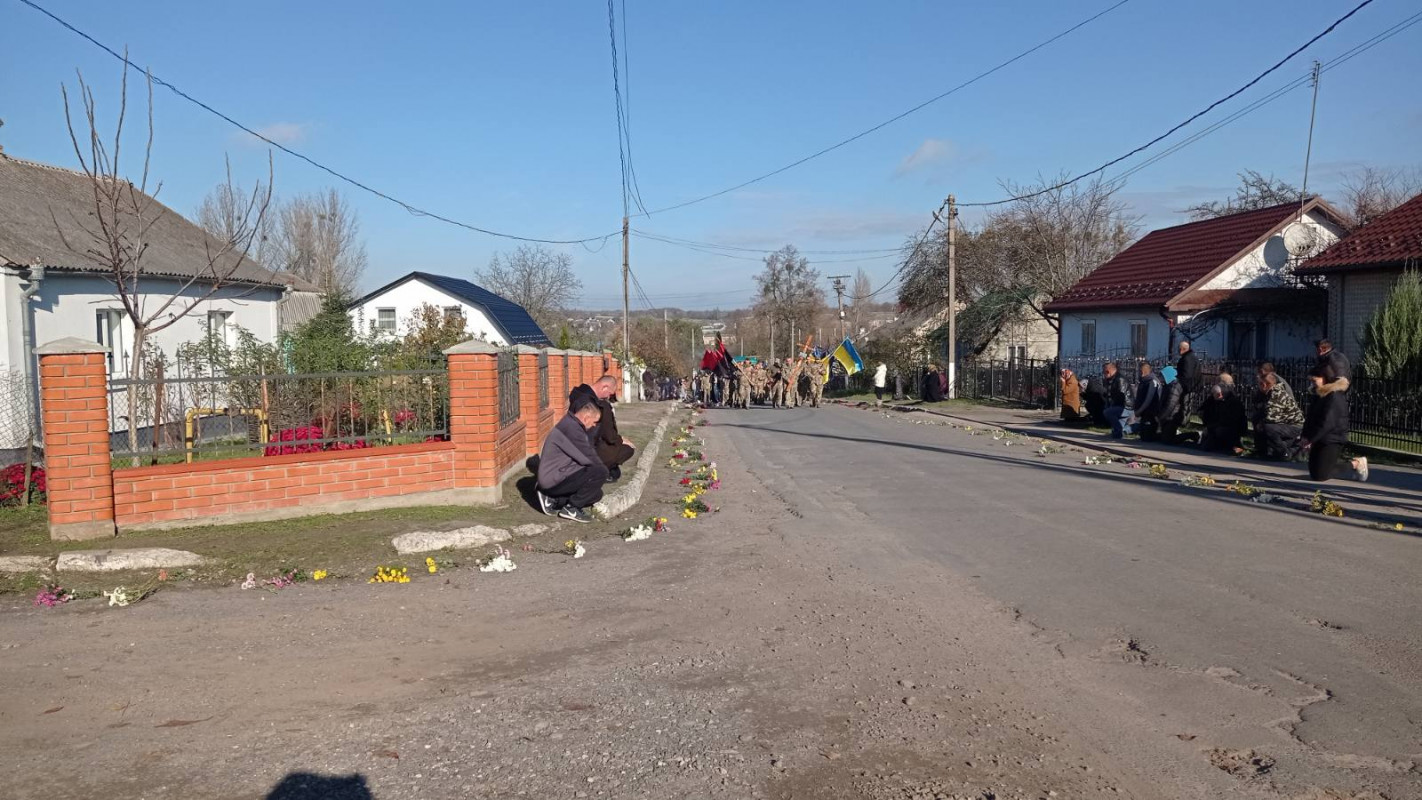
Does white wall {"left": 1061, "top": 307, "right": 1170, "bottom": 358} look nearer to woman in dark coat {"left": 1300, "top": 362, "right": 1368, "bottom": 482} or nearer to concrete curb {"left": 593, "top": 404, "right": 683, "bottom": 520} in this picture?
woman in dark coat {"left": 1300, "top": 362, "right": 1368, "bottom": 482}

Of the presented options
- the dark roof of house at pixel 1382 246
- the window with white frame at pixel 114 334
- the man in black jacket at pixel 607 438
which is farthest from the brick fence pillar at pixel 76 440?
the dark roof of house at pixel 1382 246

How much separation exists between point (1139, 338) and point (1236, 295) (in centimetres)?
327

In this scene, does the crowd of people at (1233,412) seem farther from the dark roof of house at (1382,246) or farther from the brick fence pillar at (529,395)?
the brick fence pillar at (529,395)

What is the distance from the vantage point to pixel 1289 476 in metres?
14.2

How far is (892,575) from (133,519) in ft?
21.8

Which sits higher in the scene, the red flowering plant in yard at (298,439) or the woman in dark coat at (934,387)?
→ the red flowering plant in yard at (298,439)

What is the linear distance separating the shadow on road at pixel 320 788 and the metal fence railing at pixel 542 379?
35.0ft

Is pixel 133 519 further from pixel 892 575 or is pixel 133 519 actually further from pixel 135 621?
pixel 892 575

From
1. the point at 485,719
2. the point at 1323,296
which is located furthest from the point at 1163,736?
the point at 1323,296

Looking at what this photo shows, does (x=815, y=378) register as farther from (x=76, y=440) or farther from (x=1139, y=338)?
(x=76, y=440)

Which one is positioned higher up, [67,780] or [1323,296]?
[1323,296]

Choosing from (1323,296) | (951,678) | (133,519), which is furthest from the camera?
(1323,296)

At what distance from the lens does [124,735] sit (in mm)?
5098

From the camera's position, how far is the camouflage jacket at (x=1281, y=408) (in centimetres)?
1589
